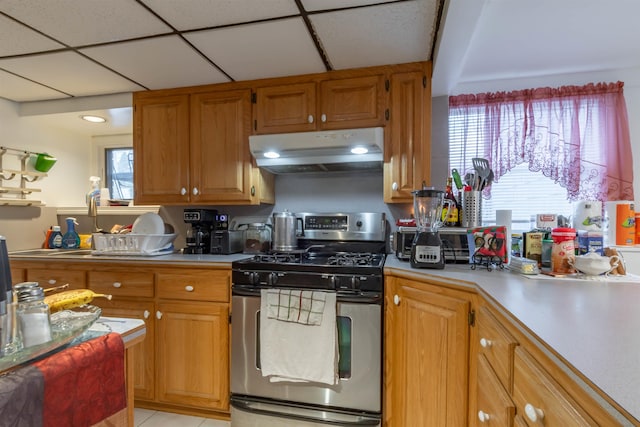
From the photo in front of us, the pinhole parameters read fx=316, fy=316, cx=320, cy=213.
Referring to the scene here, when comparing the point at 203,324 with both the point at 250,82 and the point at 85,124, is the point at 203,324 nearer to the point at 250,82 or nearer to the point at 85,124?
the point at 250,82

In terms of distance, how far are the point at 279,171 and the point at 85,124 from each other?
5.89 feet

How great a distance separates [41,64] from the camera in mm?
1944

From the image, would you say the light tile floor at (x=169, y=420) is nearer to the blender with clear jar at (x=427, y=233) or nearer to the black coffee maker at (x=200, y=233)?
the black coffee maker at (x=200, y=233)

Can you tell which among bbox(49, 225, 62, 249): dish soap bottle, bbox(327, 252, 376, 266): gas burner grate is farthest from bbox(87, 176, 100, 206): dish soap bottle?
bbox(327, 252, 376, 266): gas burner grate

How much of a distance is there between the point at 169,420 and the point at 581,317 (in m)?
2.08

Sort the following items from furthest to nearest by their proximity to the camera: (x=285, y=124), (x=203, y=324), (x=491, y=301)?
(x=285, y=124) → (x=203, y=324) → (x=491, y=301)

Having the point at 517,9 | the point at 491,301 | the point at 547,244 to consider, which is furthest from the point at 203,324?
the point at 517,9

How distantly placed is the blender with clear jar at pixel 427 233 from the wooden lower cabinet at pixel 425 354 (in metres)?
0.12

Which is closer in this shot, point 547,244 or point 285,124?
point 547,244

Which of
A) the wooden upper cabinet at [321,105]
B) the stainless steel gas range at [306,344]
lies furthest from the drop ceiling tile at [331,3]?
the stainless steel gas range at [306,344]

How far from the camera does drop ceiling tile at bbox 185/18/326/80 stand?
5.24ft

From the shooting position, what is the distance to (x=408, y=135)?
1.96 m

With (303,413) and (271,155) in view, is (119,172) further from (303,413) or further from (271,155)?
(303,413)

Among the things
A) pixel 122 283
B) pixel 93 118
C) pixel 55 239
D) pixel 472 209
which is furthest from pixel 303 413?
pixel 93 118
